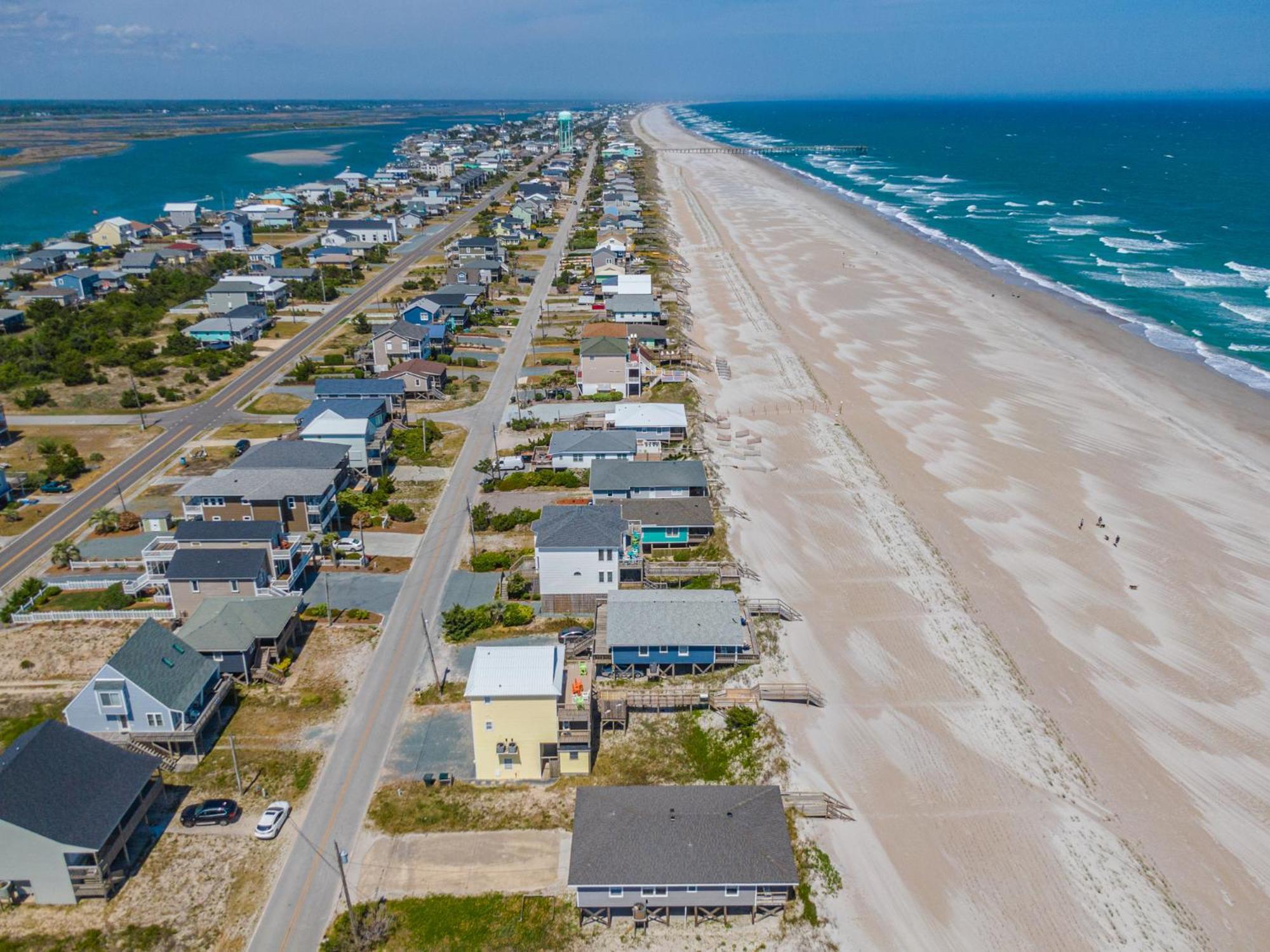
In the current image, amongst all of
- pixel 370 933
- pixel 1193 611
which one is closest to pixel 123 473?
pixel 370 933

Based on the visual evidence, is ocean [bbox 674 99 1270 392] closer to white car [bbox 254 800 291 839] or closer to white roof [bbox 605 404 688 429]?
white roof [bbox 605 404 688 429]

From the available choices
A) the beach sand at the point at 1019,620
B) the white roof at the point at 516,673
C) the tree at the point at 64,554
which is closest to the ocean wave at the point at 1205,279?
the beach sand at the point at 1019,620

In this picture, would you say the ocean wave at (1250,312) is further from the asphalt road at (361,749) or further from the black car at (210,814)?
the black car at (210,814)

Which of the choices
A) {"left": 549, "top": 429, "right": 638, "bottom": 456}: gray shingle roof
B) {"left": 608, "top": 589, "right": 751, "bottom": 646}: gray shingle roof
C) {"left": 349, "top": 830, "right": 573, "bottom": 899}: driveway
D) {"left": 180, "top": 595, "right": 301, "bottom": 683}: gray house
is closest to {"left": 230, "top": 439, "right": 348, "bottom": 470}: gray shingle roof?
{"left": 180, "top": 595, "right": 301, "bottom": 683}: gray house

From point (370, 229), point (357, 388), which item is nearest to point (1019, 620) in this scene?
point (357, 388)

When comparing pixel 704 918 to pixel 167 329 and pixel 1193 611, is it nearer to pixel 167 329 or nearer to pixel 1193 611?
pixel 1193 611

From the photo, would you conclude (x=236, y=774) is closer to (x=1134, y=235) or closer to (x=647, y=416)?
(x=647, y=416)
